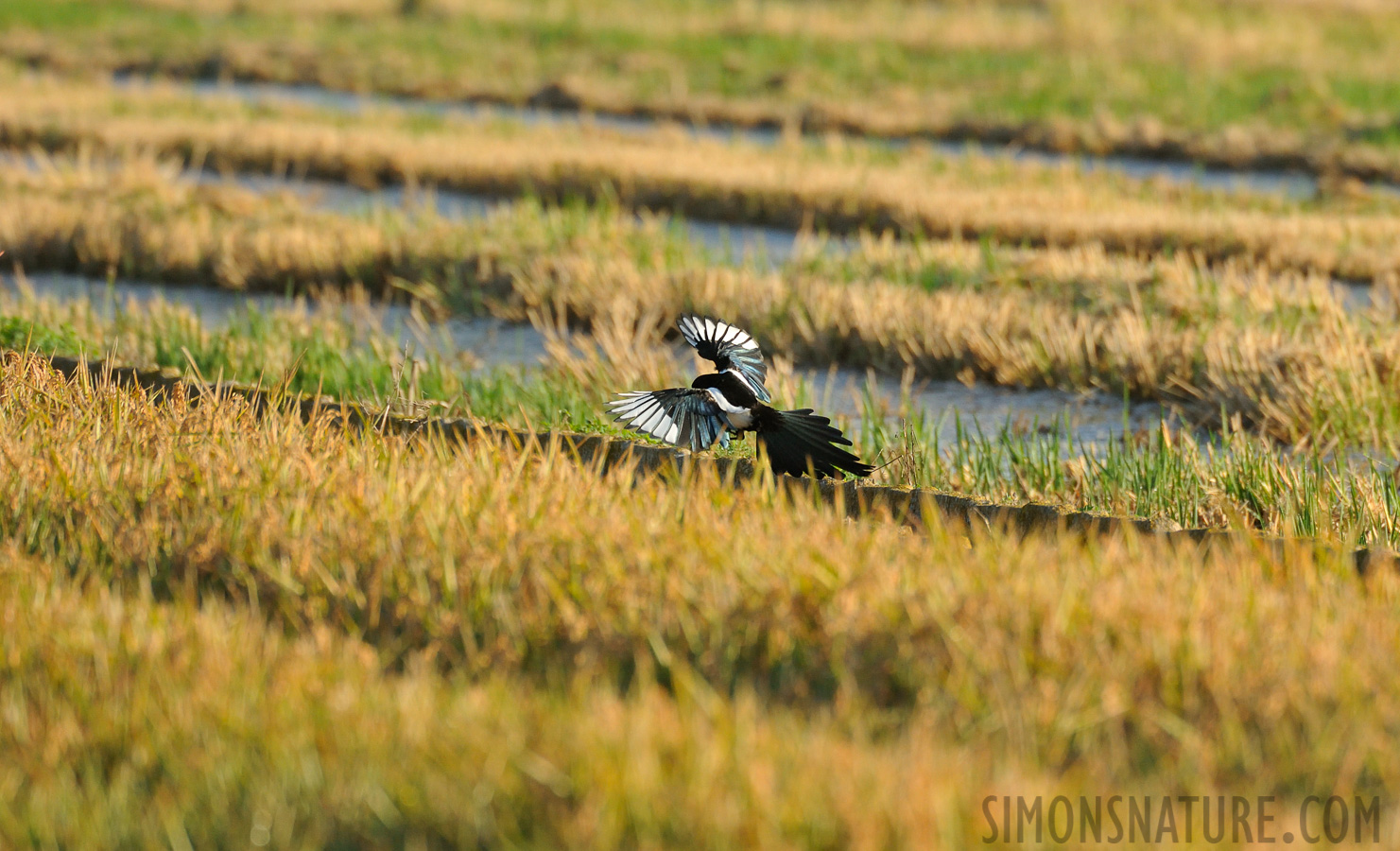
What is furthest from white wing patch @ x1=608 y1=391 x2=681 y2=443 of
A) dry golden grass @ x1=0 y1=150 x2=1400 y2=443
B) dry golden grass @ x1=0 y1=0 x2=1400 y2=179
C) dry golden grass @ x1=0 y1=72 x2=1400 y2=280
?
dry golden grass @ x1=0 y1=0 x2=1400 y2=179

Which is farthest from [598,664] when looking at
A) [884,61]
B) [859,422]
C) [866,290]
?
[884,61]

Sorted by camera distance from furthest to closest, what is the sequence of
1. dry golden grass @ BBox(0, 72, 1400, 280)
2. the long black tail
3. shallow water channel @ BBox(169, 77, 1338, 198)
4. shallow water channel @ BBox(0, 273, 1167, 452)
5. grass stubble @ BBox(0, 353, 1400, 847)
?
shallow water channel @ BBox(169, 77, 1338, 198)
dry golden grass @ BBox(0, 72, 1400, 280)
shallow water channel @ BBox(0, 273, 1167, 452)
the long black tail
grass stubble @ BBox(0, 353, 1400, 847)

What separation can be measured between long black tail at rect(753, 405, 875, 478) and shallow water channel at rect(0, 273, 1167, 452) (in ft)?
5.27

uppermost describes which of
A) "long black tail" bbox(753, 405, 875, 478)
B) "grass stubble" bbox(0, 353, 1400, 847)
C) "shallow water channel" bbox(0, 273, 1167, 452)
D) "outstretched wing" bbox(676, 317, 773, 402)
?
"shallow water channel" bbox(0, 273, 1167, 452)

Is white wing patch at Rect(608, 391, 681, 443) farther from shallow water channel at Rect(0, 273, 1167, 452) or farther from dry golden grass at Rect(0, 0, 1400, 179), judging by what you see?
dry golden grass at Rect(0, 0, 1400, 179)

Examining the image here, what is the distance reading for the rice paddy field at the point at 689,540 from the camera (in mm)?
2531

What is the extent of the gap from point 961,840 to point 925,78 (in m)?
22.6

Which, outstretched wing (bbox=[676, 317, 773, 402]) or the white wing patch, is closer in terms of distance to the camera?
the white wing patch

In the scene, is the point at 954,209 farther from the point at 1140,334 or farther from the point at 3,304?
the point at 3,304

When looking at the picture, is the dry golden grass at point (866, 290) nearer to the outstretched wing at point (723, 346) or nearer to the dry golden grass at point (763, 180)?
the dry golden grass at point (763, 180)

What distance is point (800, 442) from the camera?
14.0 feet

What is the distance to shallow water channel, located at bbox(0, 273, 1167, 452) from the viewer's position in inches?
277

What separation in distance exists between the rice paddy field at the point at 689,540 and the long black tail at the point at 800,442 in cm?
7

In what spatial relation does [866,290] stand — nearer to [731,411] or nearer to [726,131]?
[731,411]
